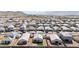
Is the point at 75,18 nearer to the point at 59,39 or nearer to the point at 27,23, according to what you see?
the point at 59,39
